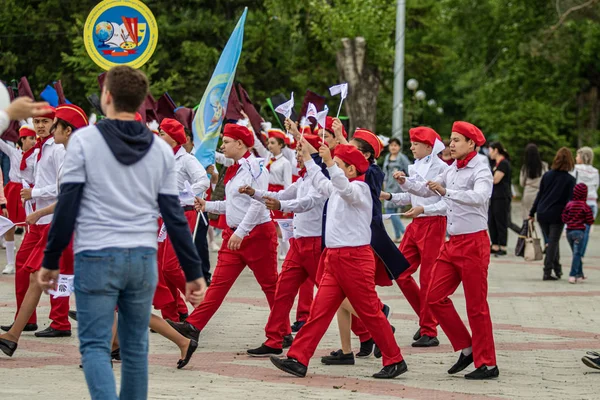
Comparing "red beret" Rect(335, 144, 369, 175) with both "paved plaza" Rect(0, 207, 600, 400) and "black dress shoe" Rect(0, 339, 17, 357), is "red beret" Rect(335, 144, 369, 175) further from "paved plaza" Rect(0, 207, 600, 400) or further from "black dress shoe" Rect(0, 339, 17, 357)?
"black dress shoe" Rect(0, 339, 17, 357)

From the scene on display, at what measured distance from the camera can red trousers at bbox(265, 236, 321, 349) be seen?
8.98 meters

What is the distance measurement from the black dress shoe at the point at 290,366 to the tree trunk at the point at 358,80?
2243cm

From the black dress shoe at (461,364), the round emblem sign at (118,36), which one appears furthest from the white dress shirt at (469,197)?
the round emblem sign at (118,36)

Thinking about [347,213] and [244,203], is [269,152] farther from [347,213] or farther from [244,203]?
[347,213]

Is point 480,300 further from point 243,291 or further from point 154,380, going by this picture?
point 243,291

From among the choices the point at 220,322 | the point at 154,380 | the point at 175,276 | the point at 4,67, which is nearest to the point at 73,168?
the point at 154,380

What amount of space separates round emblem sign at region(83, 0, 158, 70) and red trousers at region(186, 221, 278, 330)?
289 cm

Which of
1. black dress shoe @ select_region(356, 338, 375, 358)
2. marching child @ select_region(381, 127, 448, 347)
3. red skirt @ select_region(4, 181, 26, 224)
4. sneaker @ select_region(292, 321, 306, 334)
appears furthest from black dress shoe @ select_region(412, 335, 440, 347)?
red skirt @ select_region(4, 181, 26, 224)

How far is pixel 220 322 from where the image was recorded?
10766mm

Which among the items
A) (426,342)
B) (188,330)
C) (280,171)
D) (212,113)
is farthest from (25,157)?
(280,171)

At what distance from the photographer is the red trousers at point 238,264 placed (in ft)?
29.8

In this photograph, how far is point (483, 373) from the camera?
8.11 meters

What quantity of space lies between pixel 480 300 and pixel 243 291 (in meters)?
5.61

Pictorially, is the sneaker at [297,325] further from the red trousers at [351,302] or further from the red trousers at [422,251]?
the red trousers at [351,302]
